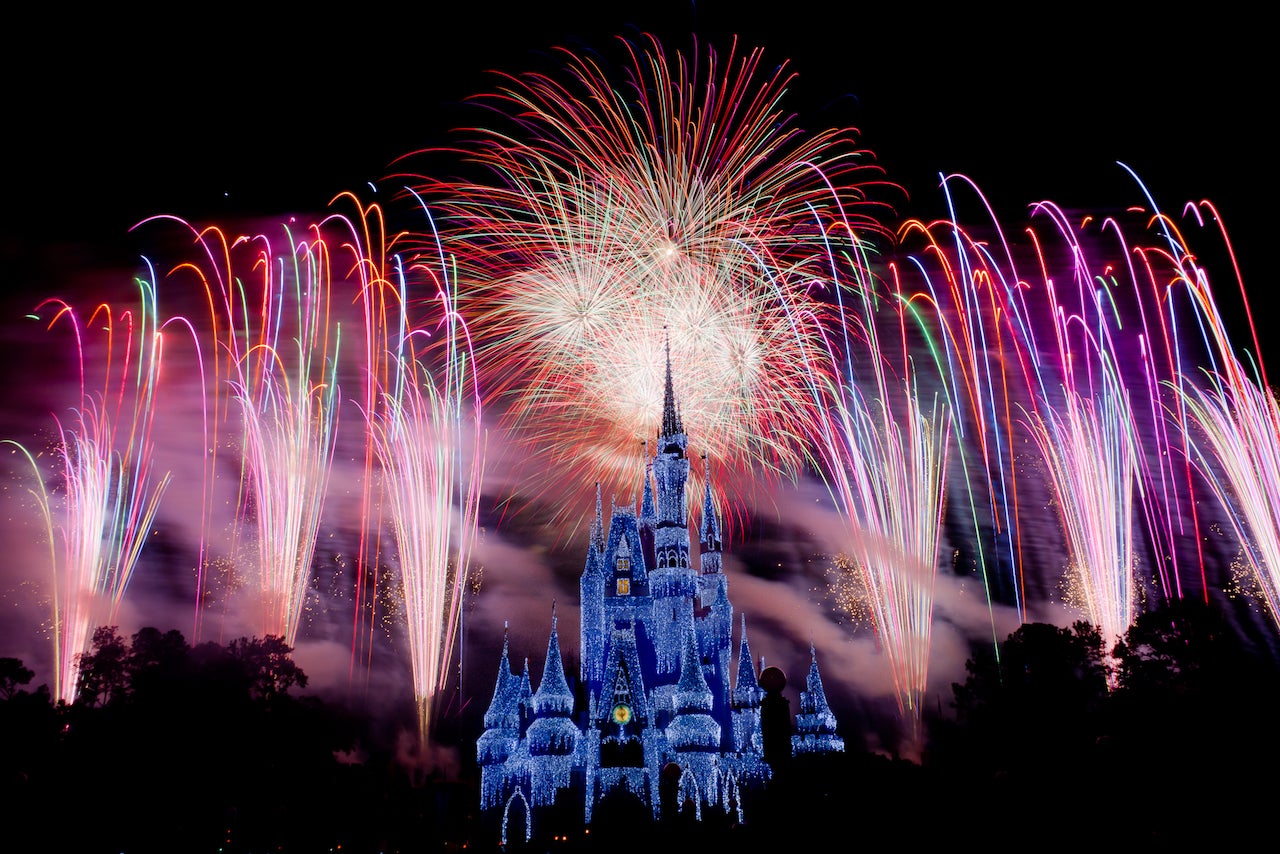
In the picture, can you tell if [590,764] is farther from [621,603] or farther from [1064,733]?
[1064,733]

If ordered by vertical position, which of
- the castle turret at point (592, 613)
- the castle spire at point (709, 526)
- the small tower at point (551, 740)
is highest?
the castle spire at point (709, 526)

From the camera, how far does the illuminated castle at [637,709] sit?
55531 millimetres

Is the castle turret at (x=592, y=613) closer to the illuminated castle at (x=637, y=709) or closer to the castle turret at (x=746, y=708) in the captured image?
the illuminated castle at (x=637, y=709)

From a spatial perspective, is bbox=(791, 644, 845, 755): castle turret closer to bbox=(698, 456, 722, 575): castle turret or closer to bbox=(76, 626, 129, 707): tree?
bbox=(698, 456, 722, 575): castle turret

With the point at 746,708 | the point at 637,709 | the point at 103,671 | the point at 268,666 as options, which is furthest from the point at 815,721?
the point at 103,671

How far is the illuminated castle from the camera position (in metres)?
55.5

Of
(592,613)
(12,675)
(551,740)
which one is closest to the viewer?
(12,675)

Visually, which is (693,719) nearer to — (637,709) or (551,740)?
(637,709)

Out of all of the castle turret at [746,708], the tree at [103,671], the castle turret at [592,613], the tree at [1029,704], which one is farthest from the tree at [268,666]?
the tree at [1029,704]

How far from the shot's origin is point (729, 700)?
60.3 meters

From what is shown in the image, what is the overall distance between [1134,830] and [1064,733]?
21.6 meters

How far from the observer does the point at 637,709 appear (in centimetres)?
5700

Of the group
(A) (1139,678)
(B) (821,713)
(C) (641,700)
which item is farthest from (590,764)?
(A) (1139,678)

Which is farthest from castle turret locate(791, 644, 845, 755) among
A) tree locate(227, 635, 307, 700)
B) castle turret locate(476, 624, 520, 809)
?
tree locate(227, 635, 307, 700)
